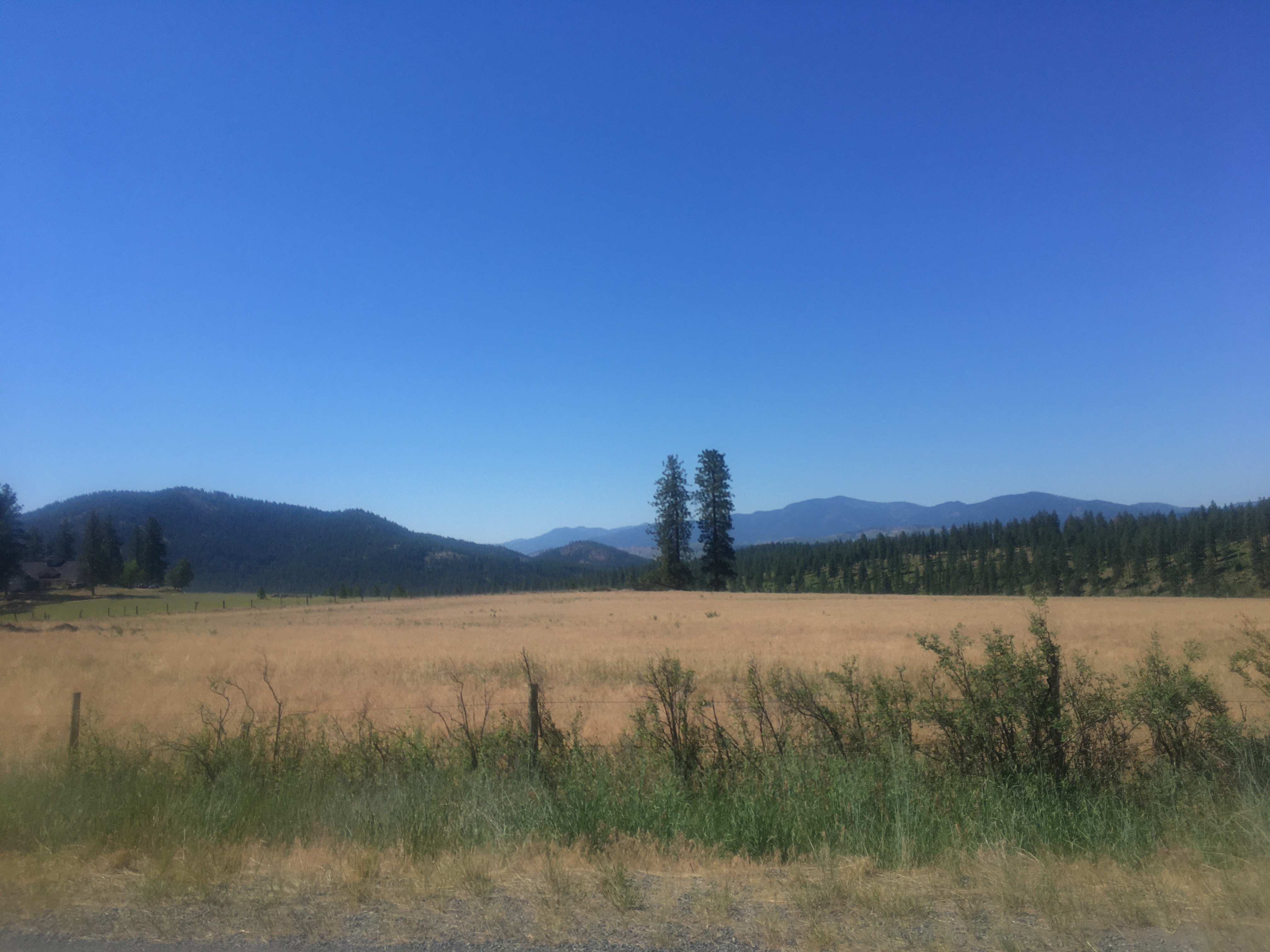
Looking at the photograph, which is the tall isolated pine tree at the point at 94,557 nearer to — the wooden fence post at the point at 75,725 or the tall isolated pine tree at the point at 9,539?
the tall isolated pine tree at the point at 9,539

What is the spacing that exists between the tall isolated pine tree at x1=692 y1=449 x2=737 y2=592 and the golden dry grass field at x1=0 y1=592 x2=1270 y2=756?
3051cm

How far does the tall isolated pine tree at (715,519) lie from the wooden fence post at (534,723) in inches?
2746

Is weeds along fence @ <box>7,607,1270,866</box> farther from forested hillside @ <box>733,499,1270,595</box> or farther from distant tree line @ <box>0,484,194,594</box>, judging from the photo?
forested hillside @ <box>733,499,1270,595</box>

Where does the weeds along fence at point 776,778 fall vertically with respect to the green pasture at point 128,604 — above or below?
above

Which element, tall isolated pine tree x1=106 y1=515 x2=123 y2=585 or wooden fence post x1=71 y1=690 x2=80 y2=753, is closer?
wooden fence post x1=71 y1=690 x2=80 y2=753

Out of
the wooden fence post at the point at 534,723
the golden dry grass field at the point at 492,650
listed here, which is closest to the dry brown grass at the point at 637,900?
the wooden fence post at the point at 534,723

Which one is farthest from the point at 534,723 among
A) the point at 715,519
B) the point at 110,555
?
the point at 110,555

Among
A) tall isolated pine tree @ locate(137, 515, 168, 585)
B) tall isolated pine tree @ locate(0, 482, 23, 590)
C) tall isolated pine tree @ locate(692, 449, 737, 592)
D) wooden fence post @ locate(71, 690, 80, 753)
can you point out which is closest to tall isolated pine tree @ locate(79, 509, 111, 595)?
tall isolated pine tree @ locate(137, 515, 168, 585)

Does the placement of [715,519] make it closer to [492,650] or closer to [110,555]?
[492,650]

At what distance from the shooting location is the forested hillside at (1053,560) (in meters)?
104

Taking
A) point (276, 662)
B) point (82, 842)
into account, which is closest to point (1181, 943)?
point (82, 842)

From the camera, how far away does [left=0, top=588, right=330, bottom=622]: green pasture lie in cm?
4672

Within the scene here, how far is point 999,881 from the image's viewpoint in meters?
5.34

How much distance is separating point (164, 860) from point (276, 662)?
63.2ft
